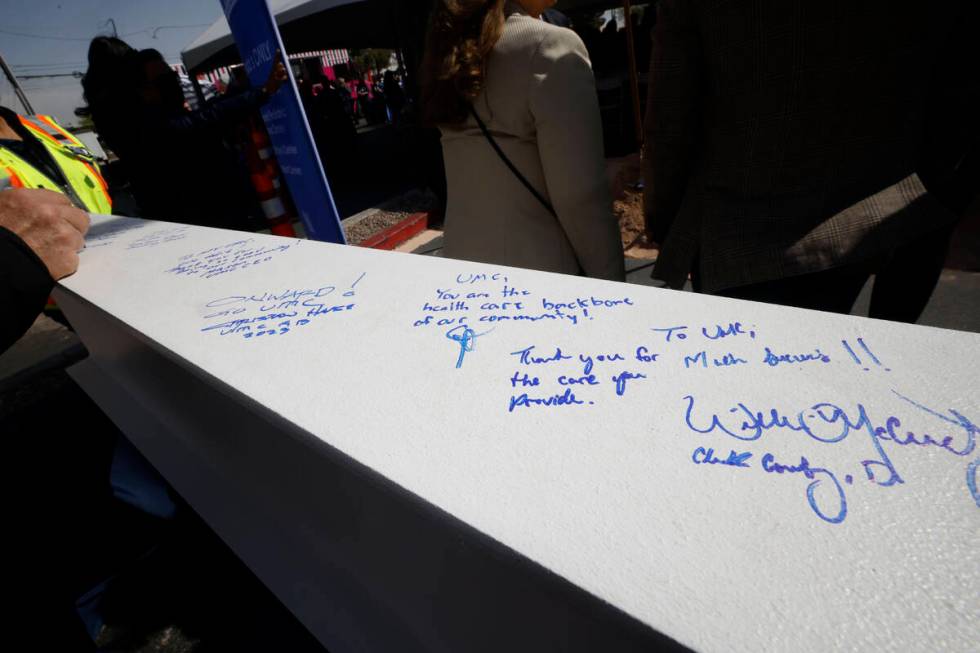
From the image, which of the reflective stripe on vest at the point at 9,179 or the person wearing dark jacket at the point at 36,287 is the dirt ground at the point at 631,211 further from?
the reflective stripe on vest at the point at 9,179

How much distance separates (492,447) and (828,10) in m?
1.40

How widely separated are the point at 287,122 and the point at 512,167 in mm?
2616

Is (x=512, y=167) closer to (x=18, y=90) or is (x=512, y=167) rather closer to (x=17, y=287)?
(x=17, y=287)

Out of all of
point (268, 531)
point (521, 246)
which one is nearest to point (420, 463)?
point (268, 531)

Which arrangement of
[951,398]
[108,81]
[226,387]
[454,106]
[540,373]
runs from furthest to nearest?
[108,81], [454,106], [226,387], [540,373], [951,398]

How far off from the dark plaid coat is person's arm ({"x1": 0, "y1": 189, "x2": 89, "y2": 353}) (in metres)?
2.01

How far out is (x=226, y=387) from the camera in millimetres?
863

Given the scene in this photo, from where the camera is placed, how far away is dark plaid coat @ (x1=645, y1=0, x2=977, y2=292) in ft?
3.74

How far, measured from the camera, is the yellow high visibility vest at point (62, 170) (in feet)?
7.11

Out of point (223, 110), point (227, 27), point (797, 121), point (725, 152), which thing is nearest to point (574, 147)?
point (725, 152)

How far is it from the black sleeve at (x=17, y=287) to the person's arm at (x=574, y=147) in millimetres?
1659

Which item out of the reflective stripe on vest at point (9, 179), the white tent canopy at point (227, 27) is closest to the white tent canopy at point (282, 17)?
the white tent canopy at point (227, 27)

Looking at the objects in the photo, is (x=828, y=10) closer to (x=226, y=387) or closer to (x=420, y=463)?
(x=420, y=463)

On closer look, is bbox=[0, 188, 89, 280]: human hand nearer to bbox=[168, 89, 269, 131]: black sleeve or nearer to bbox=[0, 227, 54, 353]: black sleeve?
bbox=[0, 227, 54, 353]: black sleeve
